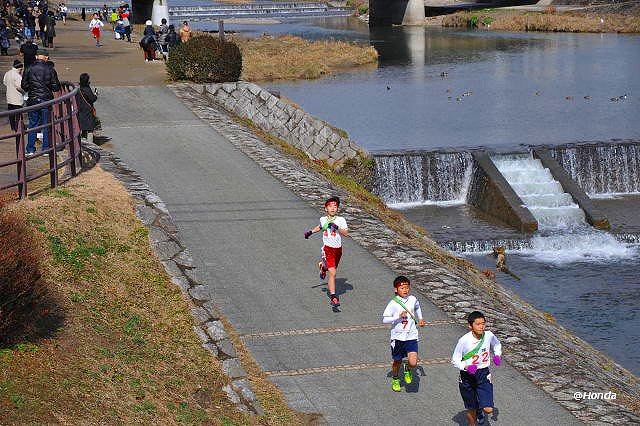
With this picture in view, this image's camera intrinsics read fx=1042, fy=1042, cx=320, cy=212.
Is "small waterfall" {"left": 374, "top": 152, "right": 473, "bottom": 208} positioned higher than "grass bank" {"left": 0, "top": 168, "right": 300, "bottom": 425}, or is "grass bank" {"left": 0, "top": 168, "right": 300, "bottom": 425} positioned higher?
"grass bank" {"left": 0, "top": 168, "right": 300, "bottom": 425}

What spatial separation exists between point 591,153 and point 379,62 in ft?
96.2

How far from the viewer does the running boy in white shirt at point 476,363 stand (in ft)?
33.9

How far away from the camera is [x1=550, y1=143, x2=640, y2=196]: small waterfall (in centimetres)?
3183

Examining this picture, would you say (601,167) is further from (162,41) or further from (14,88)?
(14,88)

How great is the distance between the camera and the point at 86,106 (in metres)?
21.8

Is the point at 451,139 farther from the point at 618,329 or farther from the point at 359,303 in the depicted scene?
the point at 359,303

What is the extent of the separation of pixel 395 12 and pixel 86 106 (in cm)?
6951

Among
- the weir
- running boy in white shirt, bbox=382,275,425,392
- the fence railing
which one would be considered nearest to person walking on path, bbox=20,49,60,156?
the fence railing

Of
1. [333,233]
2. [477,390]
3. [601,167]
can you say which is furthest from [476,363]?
[601,167]

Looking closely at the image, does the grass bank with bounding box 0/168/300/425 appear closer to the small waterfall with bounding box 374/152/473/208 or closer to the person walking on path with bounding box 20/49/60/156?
the person walking on path with bounding box 20/49/60/156

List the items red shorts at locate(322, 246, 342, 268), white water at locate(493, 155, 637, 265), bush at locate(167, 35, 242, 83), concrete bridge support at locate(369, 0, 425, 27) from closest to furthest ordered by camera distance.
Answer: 1. red shorts at locate(322, 246, 342, 268)
2. white water at locate(493, 155, 637, 265)
3. bush at locate(167, 35, 242, 83)
4. concrete bridge support at locate(369, 0, 425, 27)

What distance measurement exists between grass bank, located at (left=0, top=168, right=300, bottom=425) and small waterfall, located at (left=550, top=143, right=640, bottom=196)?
19006 millimetres

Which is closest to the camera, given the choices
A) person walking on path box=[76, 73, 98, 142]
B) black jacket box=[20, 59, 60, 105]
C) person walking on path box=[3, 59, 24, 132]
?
black jacket box=[20, 59, 60, 105]

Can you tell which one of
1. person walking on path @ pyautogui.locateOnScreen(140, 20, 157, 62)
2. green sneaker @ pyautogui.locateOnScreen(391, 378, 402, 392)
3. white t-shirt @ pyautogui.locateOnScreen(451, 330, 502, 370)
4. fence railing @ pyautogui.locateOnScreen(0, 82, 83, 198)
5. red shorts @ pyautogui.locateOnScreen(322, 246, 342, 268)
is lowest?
green sneaker @ pyautogui.locateOnScreen(391, 378, 402, 392)
